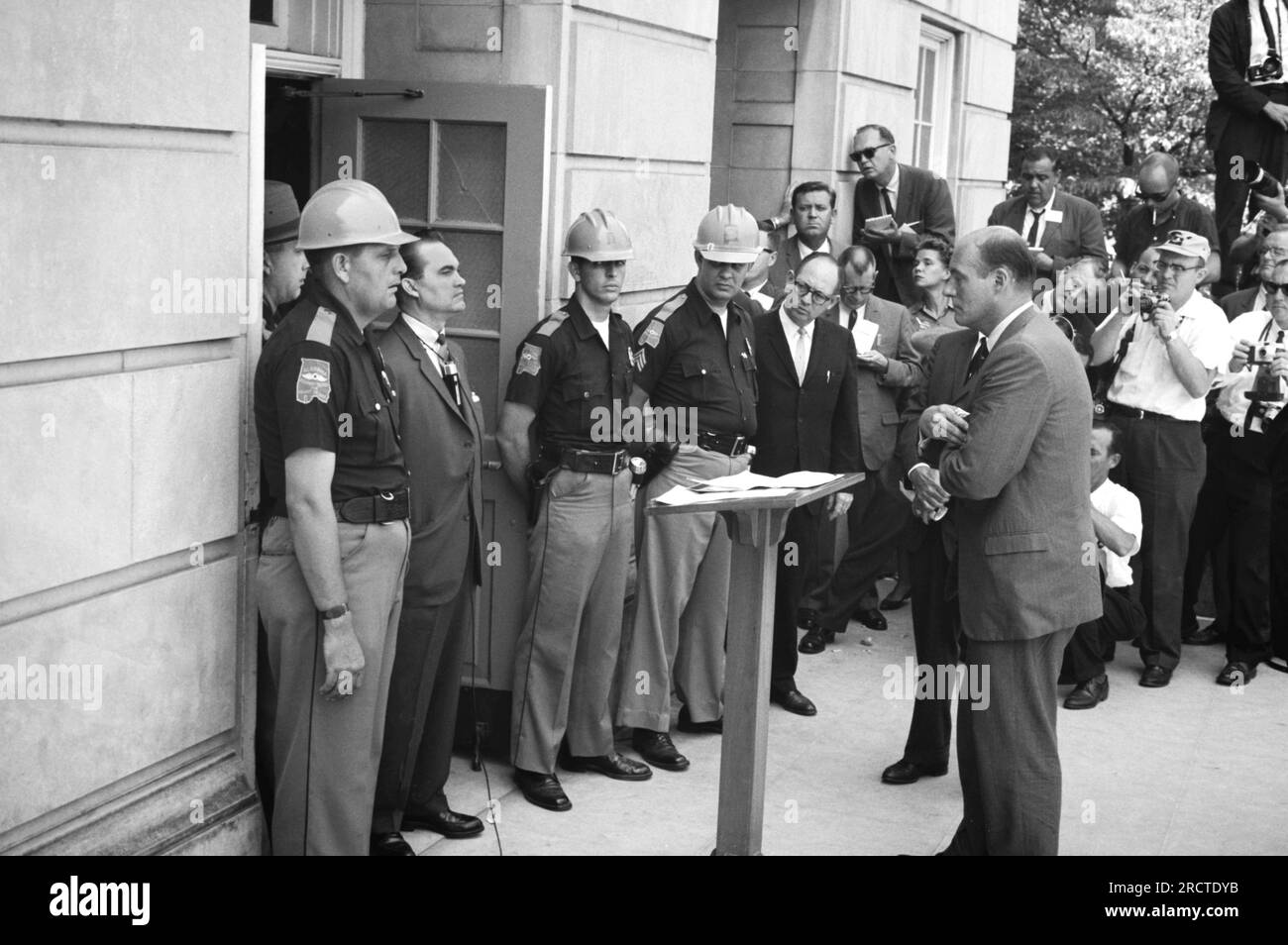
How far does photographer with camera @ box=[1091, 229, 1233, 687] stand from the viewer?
330 inches

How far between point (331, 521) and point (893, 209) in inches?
256

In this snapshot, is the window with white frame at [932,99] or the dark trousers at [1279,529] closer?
the dark trousers at [1279,529]

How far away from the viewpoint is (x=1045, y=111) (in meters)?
25.1

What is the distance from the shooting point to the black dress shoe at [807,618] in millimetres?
8961

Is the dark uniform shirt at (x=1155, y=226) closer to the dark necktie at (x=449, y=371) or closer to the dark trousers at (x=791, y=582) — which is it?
the dark trousers at (x=791, y=582)

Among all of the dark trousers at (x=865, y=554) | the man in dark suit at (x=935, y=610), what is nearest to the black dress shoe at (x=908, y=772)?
the man in dark suit at (x=935, y=610)

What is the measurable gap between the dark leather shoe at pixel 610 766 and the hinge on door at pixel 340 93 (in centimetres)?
271

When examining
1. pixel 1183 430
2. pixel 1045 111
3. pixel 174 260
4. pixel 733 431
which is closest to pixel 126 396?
pixel 174 260

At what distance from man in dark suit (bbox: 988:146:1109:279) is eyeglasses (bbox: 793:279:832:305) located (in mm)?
4055

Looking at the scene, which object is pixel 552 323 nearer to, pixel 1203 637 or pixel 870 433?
pixel 870 433

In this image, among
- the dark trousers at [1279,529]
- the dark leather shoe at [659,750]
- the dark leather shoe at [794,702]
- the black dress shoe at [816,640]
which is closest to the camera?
the dark leather shoe at [659,750]

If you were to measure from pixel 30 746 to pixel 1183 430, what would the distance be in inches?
241

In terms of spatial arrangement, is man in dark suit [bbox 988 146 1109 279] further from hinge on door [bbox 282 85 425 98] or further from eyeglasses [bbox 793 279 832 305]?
hinge on door [bbox 282 85 425 98]
